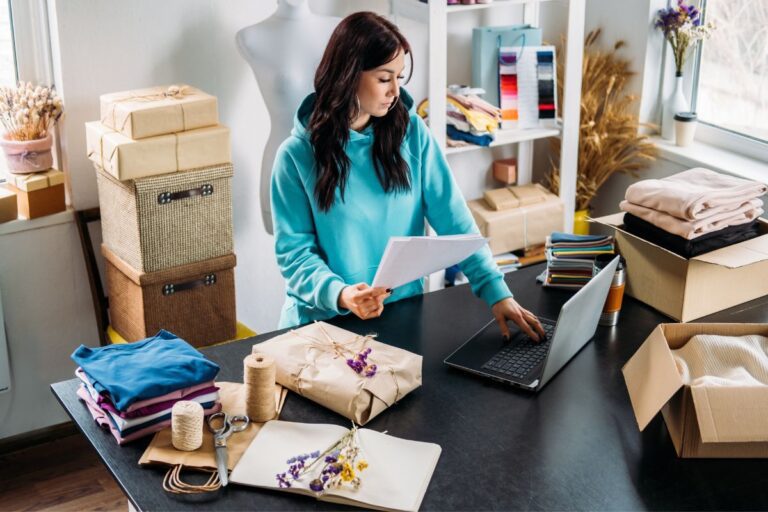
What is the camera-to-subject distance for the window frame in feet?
12.6

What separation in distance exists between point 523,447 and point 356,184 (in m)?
0.93

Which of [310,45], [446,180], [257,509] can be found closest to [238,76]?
[310,45]

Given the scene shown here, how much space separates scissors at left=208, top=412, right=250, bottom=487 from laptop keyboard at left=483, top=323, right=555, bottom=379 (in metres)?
0.57

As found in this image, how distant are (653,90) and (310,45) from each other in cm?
165

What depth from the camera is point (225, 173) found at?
3.10m

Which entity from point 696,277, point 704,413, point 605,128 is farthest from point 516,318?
point 605,128

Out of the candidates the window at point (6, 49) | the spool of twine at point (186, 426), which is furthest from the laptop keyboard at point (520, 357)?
the window at point (6, 49)

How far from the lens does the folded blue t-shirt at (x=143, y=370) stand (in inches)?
70.3

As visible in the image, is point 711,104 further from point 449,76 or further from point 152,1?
point 152,1

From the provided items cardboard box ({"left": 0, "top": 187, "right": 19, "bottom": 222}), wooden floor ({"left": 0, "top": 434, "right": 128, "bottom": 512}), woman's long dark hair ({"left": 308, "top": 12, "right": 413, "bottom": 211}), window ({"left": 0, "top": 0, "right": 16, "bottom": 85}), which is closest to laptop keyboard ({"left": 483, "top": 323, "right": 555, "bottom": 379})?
woman's long dark hair ({"left": 308, "top": 12, "right": 413, "bottom": 211})

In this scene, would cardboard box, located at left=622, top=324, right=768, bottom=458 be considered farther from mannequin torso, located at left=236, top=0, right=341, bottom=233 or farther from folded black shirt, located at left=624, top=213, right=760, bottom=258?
mannequin torso, located at left=236, top=0, right=341, bottom=233

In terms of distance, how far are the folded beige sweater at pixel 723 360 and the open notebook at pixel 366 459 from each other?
58 centimetres

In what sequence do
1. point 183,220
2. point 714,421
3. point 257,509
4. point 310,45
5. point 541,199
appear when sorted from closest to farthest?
point 257,509 → point 714,421 → point 183,220 → point 310,45 → point 541,199

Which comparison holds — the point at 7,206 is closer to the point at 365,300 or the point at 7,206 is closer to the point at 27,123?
the point at 27,123
